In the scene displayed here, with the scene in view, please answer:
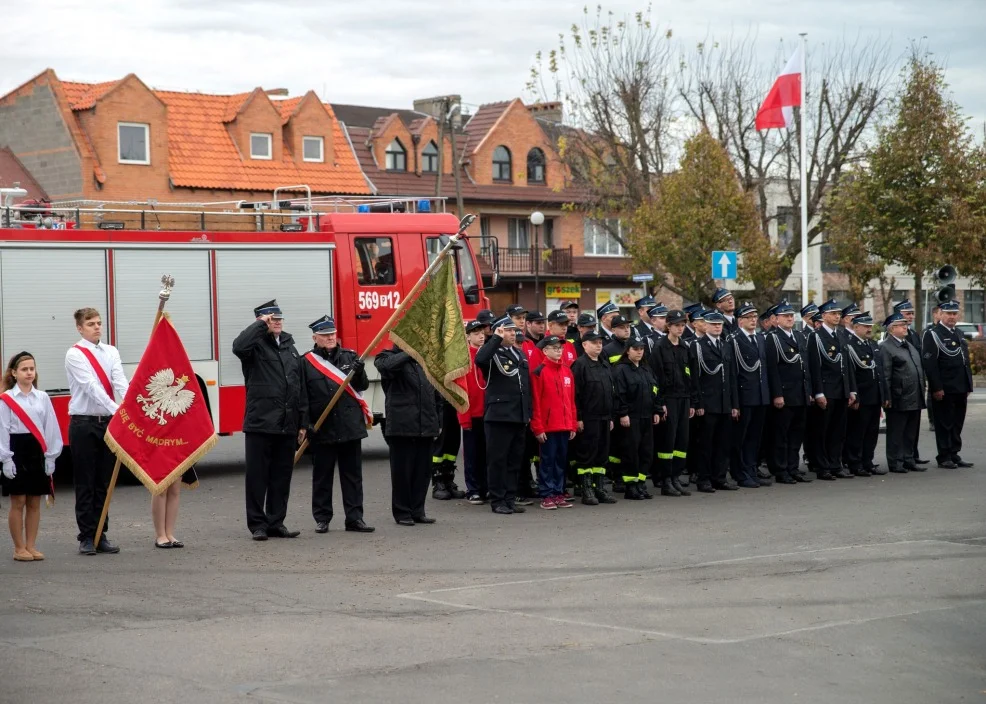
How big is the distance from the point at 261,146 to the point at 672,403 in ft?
119

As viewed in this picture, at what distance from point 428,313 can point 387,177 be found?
4174 cm

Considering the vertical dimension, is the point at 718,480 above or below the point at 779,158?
below

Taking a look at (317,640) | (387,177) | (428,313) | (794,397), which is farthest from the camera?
(387,177)

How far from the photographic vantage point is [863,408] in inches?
663

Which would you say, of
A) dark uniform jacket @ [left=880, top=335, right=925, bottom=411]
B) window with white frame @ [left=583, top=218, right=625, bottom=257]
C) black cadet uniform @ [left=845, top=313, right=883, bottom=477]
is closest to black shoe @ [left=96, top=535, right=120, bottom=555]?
black cadet uniform @ [left=845, top=313, right=883, bottom=477]

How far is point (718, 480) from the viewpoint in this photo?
50.5 feet

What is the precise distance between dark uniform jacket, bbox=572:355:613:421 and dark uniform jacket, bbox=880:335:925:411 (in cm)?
463

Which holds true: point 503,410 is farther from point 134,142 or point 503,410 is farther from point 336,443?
point 134,142

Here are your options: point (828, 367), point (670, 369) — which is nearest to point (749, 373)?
point (670, 369)

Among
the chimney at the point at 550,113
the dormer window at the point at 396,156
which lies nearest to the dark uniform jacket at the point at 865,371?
the dormer window at the point at 396,156

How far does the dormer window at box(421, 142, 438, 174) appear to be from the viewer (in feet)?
183

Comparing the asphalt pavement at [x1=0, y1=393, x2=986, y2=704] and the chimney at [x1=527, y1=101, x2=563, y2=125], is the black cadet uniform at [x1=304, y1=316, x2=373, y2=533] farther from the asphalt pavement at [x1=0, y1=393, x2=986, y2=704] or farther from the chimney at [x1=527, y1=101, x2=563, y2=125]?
the chimney at [x1=527, y1=101, x2=563, y2=125]

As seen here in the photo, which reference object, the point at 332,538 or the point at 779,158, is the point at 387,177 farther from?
the point at 332,538

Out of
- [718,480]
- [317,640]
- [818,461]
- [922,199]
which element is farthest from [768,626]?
[922,199]
